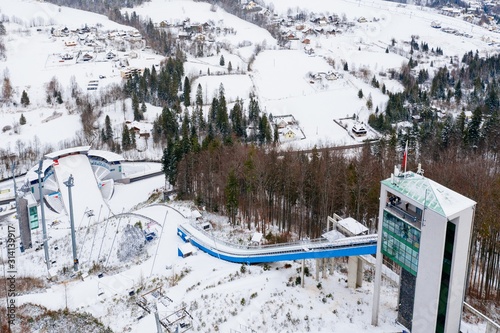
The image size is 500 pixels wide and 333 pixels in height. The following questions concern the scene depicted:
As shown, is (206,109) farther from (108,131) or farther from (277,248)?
(277,248)

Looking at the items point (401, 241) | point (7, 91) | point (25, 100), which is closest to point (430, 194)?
point (401, 241)

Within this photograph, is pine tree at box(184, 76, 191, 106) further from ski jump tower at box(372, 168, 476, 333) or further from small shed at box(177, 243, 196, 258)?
ski jump tower at box(372, 168, 476, 333)

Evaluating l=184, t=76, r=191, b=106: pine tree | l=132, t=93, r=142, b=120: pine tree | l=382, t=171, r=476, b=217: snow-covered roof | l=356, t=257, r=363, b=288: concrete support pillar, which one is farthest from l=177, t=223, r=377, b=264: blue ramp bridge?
l=184, t=76, r=191, b=106: pine tree

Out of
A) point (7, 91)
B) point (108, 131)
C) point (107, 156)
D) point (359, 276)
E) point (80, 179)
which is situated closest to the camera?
point (359, 276)

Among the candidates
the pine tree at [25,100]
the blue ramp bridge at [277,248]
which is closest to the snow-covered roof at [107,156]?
the blue ramp bridge at [277,248]

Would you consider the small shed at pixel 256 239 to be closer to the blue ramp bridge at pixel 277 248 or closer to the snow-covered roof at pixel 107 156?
the blue ramp bridge at pixel 277 248

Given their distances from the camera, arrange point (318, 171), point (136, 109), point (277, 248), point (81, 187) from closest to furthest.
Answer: point (277, 248)
point (318, 171)
point (81, 187)
point (136, 109)
